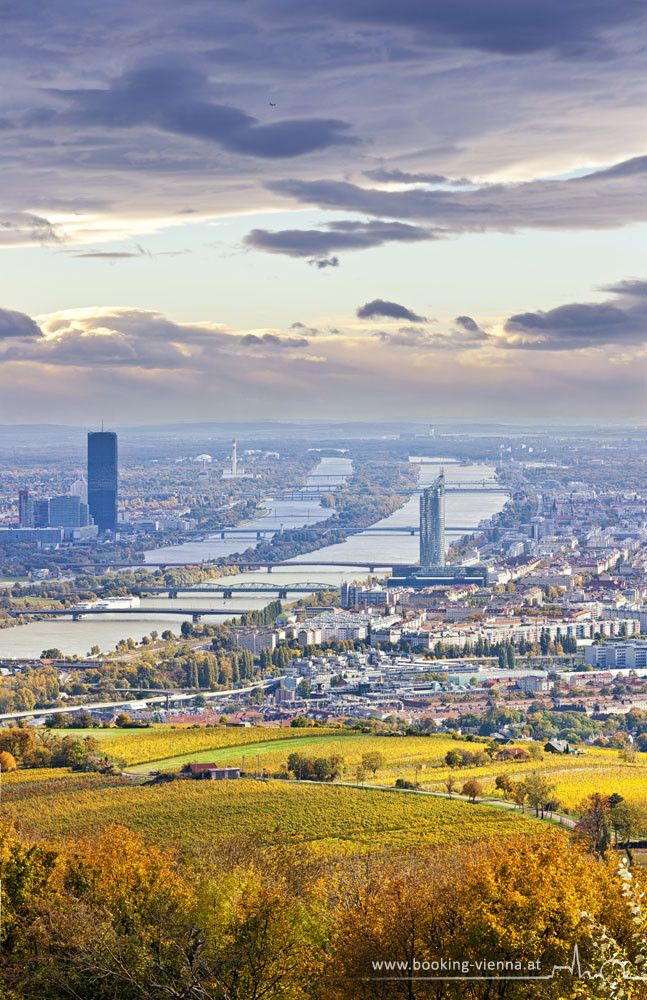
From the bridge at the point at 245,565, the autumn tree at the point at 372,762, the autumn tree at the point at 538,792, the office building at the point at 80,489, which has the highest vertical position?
the office building at the point at 80,489

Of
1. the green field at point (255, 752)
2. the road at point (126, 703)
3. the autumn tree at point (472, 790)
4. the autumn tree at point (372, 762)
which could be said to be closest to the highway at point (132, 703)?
the road at point (126, 703)

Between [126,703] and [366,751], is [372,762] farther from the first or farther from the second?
[126,703]

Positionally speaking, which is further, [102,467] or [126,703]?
[102,467]

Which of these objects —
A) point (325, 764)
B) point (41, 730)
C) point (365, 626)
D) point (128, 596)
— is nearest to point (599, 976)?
point (325, 764)

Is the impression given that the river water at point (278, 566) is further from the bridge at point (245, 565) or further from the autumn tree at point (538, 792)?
the autumn tree at point (538, 792)

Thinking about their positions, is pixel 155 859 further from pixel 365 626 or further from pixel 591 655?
pixel 365 626

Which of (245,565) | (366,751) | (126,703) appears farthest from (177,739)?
(245,565)

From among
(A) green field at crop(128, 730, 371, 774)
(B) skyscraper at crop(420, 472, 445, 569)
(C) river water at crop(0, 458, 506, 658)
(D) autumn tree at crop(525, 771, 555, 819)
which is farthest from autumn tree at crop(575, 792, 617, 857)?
(B) skyscraper at crop(420, 472, 445, 569)
